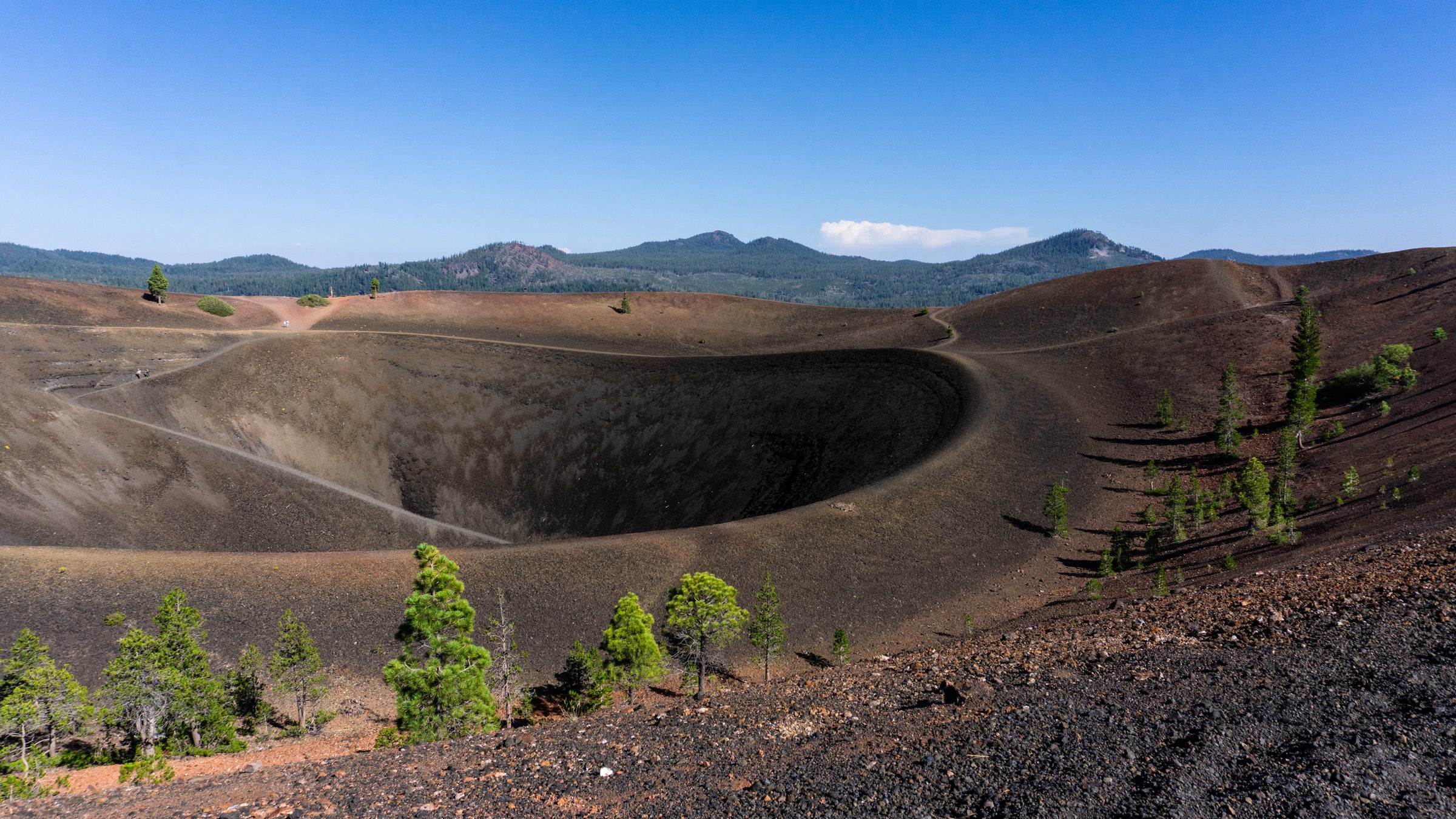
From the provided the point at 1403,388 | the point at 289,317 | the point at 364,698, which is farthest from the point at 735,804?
the point at 289,317

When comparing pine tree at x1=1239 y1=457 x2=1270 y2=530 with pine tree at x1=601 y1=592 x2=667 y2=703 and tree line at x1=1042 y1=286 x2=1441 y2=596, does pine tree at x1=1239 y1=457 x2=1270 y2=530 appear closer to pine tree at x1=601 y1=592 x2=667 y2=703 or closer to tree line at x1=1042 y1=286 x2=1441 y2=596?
tree line at x1=1042 y1=286 x2=1441 y2=596

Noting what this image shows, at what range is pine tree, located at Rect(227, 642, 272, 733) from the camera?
2070 cm

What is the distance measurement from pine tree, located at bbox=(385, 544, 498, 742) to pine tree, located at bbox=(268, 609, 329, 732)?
5.62m

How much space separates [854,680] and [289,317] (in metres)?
92.8

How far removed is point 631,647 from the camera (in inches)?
794

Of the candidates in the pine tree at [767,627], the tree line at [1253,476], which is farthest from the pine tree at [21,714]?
the tree line at [1253,476]

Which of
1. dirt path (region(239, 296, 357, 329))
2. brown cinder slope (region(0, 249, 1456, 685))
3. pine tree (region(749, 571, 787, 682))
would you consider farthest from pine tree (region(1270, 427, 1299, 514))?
dirt path (region(239, 296, 357, 329))

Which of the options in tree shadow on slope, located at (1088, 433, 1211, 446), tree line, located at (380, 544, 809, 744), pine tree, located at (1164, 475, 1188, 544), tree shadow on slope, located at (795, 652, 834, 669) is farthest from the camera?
tree shadow on slope, located at (1088, 433, 1211, 446)

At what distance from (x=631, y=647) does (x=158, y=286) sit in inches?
3507

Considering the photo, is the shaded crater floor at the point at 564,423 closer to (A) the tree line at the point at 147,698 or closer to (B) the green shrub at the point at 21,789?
(A) the tree line at the point at 147,698

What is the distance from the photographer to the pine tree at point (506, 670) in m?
19.0

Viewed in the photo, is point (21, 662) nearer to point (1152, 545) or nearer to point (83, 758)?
point (83, 758)

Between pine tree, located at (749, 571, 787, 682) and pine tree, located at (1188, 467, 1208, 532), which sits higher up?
pine tree, located at (1188, 467, 1208, 532)

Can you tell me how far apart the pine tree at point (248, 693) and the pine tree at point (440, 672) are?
7.51m
